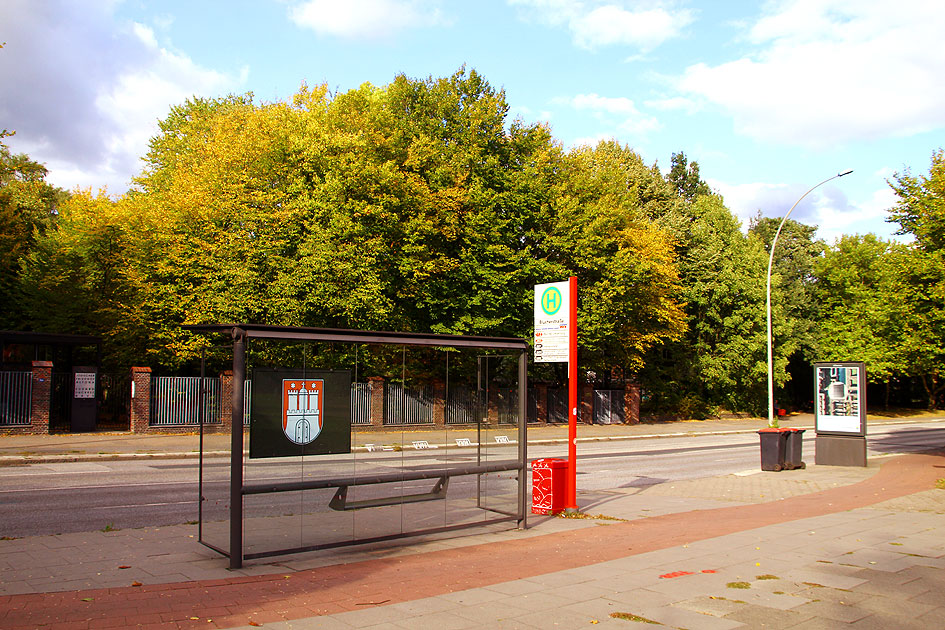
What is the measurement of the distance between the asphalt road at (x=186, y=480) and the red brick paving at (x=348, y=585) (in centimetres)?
128

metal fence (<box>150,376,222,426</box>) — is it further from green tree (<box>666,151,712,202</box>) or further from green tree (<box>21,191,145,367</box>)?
green tree (<box>666,151,712,202</box>)

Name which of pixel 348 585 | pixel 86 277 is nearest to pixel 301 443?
pixel 348 585

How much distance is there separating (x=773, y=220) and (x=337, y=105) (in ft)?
143

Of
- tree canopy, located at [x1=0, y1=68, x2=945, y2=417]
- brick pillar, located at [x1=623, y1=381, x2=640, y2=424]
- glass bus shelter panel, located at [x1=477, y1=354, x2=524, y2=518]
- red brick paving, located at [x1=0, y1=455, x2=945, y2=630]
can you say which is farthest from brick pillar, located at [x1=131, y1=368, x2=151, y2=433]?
brick pillar, located at [x1=623, y1=381, x2=640, y2=424]

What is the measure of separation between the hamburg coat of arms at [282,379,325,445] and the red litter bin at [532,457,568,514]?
4423 mm

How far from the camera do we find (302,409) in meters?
8.82

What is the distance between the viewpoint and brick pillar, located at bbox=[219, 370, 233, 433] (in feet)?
27.0

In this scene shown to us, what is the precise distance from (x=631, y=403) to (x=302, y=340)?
116ft

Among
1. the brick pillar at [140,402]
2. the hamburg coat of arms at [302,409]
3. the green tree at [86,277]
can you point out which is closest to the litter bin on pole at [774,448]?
the hamburg coat of arms at [302,409]

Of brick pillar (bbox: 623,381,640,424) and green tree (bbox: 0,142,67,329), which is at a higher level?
green tree (bbox: 0,142,67,329)

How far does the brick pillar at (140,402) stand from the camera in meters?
25.8

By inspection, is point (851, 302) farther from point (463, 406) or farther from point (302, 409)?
point (302, 409)

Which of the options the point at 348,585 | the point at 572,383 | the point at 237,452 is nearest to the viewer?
the point at 348,585

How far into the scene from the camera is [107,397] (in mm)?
31234
